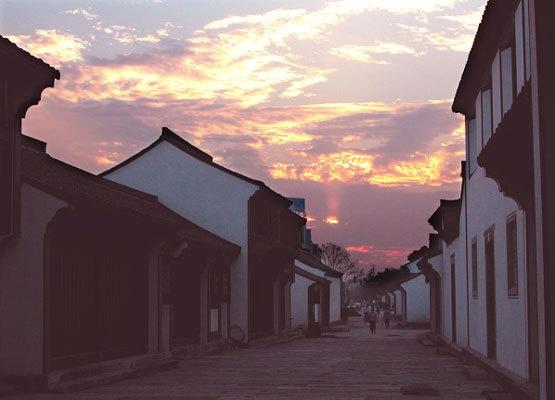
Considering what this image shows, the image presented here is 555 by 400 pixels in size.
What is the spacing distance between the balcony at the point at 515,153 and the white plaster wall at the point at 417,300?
219ft

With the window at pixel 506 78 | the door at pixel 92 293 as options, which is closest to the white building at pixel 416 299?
the door at pixel 92 293

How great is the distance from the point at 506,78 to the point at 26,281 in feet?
29.8

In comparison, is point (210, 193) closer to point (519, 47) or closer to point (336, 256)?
point (519, 47)

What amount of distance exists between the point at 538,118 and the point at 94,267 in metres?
14.3

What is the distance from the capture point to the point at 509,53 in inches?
701

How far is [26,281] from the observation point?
733 inches

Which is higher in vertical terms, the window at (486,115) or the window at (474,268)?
the window at (486,115)

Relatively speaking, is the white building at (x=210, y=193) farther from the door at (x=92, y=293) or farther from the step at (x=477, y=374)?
the step at (x=477, y=374)

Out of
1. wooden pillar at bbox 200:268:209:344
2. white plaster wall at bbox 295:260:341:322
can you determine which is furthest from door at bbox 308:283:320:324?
wooden pillar at bbox 200:268:209:344

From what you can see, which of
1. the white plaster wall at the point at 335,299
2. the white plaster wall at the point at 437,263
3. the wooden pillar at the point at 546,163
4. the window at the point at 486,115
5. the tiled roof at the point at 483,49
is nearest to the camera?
the wooden pillar at the point at 546,163

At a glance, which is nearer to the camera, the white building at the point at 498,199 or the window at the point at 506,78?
the white building at the point at 498,199

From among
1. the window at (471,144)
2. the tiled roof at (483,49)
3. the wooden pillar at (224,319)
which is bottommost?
the wooden pillar at (224,319)

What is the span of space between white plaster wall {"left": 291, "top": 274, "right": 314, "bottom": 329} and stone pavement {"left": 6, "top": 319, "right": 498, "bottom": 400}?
35.7 metres

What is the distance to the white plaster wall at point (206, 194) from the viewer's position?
39.8 meters
